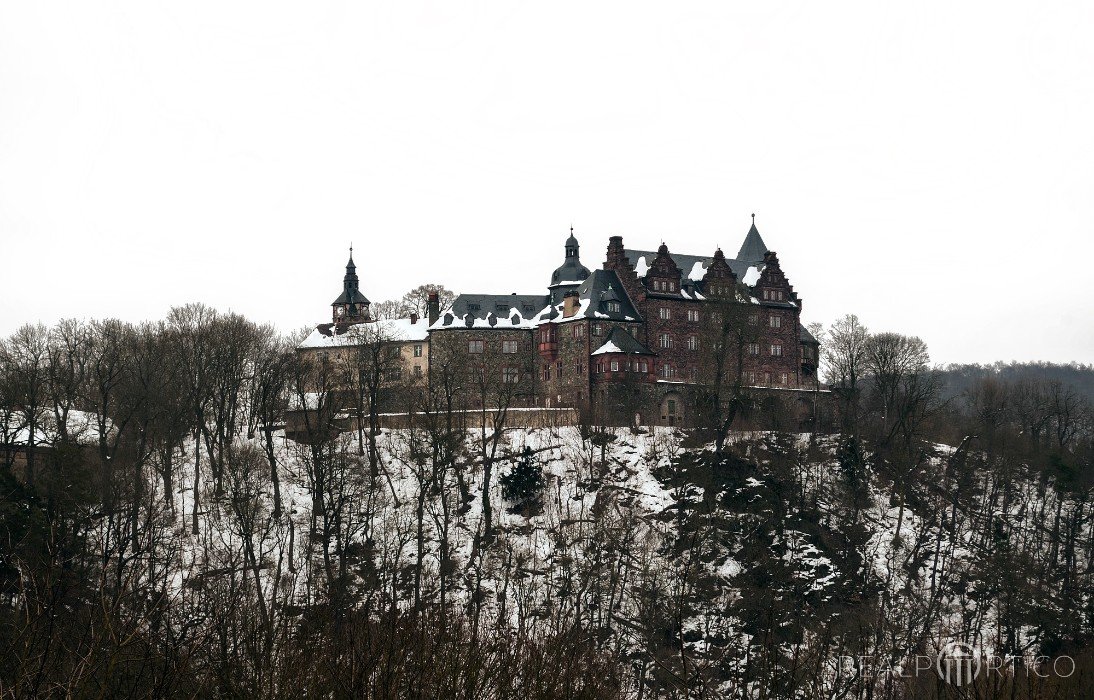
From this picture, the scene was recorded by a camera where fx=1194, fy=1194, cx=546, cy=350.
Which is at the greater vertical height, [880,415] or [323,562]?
[880,415]

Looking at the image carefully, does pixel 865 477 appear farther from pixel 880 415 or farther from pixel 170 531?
pixel 170 531

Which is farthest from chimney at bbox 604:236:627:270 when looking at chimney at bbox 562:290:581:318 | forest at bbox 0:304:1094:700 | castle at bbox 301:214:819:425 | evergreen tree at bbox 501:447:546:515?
evergreen tree at bbox 501:447:546:515

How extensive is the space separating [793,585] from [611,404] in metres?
23.7

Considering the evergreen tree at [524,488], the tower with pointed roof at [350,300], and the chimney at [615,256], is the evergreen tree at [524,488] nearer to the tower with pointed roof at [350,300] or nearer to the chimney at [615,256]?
the chimney at [615,256]

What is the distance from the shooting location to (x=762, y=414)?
8738cm

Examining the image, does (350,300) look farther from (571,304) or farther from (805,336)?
(805,336)

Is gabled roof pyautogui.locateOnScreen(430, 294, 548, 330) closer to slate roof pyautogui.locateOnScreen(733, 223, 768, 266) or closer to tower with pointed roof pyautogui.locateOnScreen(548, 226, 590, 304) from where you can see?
tower with pointed roof pyautogui.locateOnScreen(548, 226, 590, 304)

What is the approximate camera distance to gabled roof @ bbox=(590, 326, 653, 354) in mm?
88000

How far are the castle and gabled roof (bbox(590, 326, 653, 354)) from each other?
10cm

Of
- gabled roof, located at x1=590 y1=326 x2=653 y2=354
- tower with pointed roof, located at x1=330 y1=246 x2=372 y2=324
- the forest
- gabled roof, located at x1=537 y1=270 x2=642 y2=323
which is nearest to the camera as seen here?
the forest

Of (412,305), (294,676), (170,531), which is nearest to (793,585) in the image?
(170,531)

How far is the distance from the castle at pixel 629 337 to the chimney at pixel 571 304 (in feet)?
0.32

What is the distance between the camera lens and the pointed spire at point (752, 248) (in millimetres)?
104019

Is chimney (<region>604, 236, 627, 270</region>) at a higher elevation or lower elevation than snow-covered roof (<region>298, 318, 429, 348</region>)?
higher
